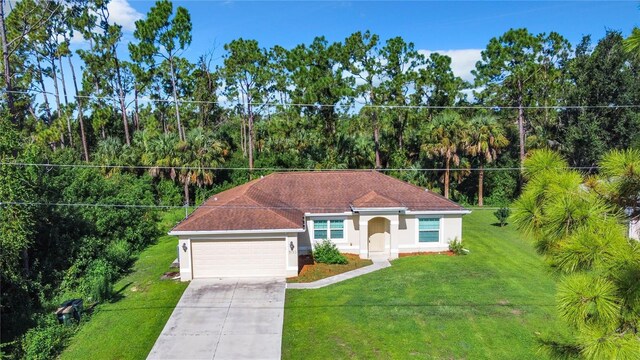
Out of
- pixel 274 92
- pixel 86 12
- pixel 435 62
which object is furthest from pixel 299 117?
pixel 86 12

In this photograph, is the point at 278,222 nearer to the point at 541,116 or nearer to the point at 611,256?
the point at 611,256

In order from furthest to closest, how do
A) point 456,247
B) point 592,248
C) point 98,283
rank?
point 456,247, point 98,283, point 592,248

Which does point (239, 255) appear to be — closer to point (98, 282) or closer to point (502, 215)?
point (98, 282)

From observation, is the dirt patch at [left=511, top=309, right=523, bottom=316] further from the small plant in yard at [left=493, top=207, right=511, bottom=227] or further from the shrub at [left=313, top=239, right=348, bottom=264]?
the small plant in yard at [left=493, top=207, right=511, bottom=227]

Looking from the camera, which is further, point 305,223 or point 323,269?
point 305,223

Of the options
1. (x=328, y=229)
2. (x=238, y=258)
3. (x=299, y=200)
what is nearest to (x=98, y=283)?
(x=238, y=258)

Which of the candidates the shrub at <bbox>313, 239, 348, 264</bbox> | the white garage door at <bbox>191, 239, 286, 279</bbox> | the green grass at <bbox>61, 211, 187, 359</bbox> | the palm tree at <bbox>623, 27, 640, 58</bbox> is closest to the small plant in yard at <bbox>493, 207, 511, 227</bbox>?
the shrub at <bbox>313, 239, 348, 264</bbox>
